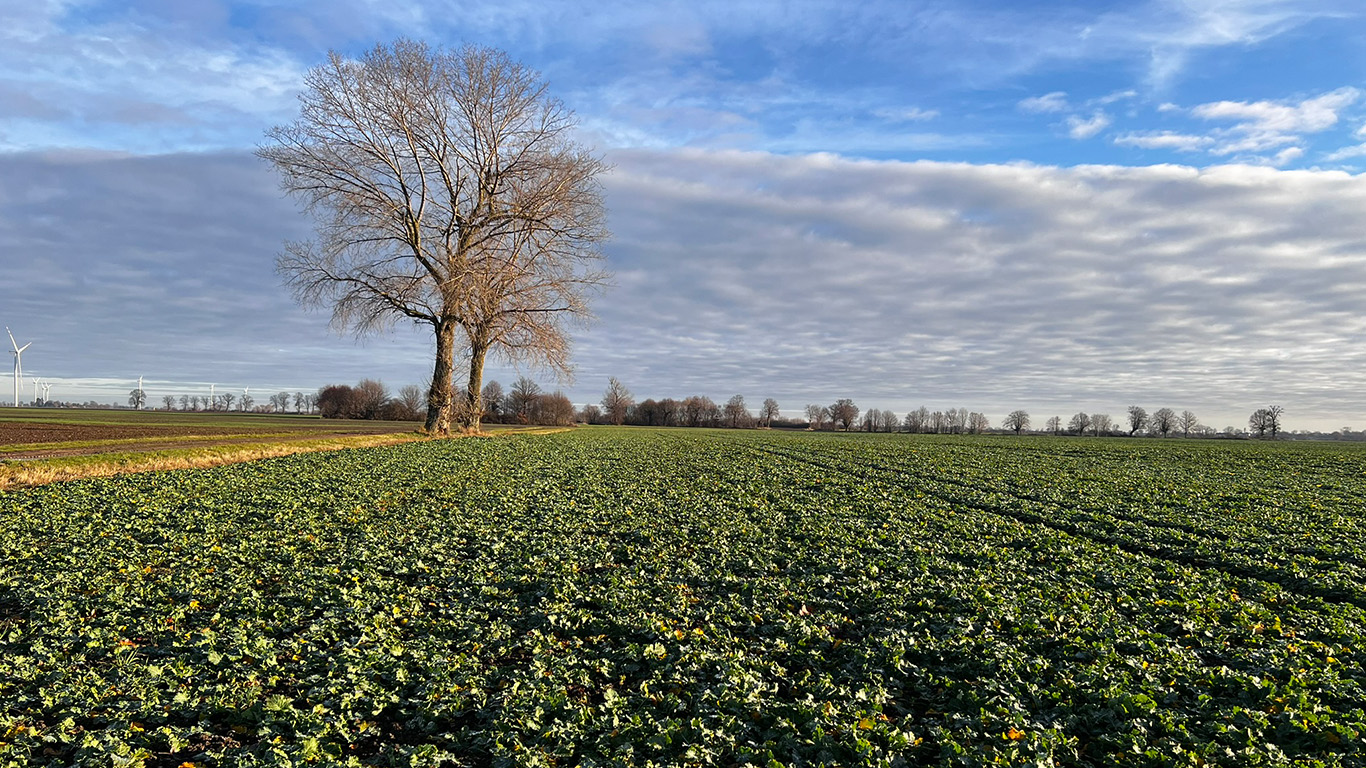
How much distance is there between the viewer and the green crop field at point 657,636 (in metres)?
4.70

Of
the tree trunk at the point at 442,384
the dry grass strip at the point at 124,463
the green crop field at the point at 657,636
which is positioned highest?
the tree trunk at the point at 442,384

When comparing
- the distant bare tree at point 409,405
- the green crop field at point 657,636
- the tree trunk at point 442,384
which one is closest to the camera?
the green crop field at point 657,636

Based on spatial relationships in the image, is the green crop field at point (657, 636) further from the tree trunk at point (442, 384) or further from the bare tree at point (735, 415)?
the bare tree at point (735, 415)

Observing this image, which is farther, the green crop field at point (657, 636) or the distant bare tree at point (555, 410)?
the distant bare tree at point (555, 410)

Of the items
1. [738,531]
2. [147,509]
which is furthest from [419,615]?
[147,509]

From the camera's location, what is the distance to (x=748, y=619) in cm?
741

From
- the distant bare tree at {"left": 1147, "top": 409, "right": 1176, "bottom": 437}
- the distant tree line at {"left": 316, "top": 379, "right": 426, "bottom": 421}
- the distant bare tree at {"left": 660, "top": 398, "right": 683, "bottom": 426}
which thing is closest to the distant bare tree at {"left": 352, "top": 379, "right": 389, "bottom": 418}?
the distant tree line at {"left": 316, "top": 379, "right": 426, "bottom": 421}

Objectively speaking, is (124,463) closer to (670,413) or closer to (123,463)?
(123,463)

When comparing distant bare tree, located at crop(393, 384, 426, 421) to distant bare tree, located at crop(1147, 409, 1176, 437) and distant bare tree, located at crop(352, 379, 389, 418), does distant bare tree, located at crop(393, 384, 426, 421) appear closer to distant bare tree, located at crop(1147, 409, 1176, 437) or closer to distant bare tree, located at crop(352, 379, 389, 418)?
distant bare tree, located at crop(352, 379, 389, 418)

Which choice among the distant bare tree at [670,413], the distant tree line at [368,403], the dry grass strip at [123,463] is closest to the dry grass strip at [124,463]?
the dry grass strip at [123,463]

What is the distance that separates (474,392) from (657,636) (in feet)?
118

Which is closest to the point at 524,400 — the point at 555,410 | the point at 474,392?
the point at 555,410

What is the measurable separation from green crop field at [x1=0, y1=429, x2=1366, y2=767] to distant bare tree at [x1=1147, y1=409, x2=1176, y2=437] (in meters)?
185

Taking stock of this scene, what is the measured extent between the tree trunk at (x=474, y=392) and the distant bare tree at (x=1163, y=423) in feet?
587
